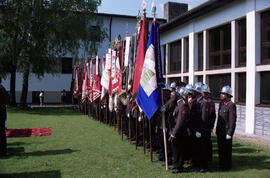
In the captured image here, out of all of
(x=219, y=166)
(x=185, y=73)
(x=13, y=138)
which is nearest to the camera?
→ (x=219, y=166)

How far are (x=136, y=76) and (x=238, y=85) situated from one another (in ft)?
21.0

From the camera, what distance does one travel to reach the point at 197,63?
16047mm

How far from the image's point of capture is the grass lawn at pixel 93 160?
6.35 meters

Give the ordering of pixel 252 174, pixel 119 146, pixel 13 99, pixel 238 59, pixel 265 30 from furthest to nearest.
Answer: pixel 13 99, pixel 238 59, pixel 265 30, pixel 119 146, pixel 252 174

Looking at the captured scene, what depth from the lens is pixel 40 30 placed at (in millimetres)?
22047

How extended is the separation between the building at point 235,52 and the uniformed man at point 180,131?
575 centimetres

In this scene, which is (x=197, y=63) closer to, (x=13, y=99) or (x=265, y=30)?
(x=265, y=30)

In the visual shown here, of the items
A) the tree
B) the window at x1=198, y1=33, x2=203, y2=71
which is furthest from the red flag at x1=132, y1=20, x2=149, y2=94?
the tree

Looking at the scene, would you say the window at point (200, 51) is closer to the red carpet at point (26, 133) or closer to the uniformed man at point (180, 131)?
the red carpet at point (26, 133)

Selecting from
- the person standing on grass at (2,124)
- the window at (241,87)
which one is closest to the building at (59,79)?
the window at (241,87)

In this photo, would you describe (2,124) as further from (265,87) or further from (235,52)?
(235,52)

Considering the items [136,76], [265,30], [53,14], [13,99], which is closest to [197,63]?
[265,30]

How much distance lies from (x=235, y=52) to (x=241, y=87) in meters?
1.63

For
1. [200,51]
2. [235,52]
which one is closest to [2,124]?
[235,52]
